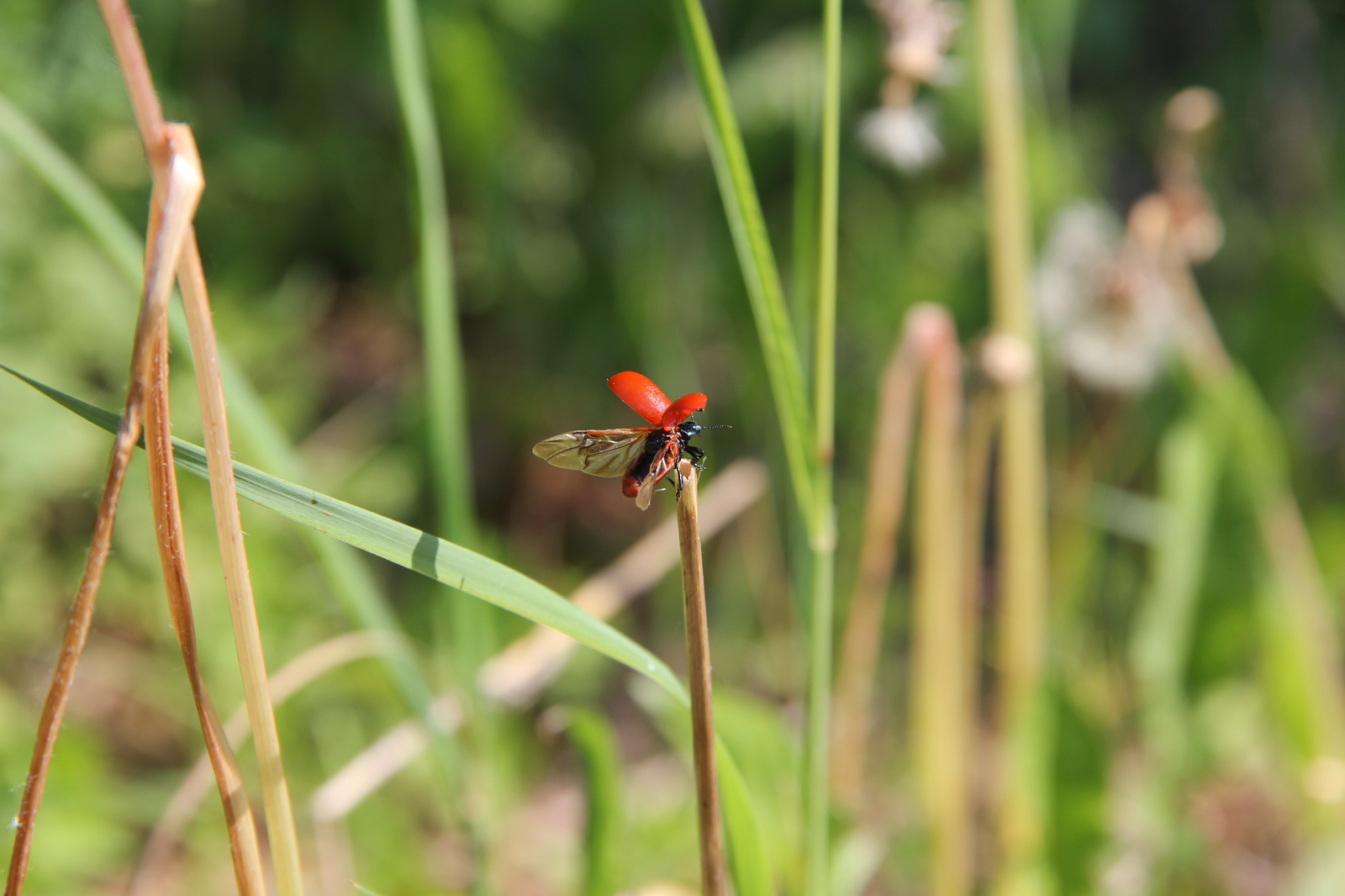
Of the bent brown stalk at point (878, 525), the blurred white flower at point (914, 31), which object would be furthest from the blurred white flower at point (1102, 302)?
the blurred white flower at point (914, 31)

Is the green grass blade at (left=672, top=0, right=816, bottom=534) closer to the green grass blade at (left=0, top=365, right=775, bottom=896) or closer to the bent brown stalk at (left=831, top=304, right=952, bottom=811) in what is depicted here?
the green grass blade at (left=0, top=365, right=775, bottom=896)

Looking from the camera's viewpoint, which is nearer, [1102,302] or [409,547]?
[409,547]

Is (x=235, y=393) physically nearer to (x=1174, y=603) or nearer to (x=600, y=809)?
(x=600, y=809)

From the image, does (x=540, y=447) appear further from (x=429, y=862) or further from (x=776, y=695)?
(x=776, y=695)

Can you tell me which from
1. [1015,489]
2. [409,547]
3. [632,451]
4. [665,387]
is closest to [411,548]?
[409,547]

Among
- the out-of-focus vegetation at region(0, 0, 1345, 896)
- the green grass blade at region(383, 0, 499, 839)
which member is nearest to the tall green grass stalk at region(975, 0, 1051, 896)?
the out-of-focus vegetation at region(0, 0, 1345, 896)

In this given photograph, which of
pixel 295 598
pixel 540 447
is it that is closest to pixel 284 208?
pixel 295 598

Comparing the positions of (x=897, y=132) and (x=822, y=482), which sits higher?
(x=897, y=132)

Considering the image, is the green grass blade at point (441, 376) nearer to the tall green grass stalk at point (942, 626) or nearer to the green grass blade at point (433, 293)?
the green grass blade at point (433, 293)
